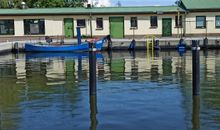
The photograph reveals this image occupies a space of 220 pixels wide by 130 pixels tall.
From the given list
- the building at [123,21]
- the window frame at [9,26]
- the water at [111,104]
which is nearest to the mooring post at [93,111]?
the water at [111,104]

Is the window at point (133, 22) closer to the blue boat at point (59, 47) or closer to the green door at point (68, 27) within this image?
the green door at point (68, 27)

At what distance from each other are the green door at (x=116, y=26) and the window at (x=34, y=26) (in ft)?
27.7

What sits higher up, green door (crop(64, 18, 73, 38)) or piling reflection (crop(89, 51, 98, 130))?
green door (crop(64, 18, 73, 38))

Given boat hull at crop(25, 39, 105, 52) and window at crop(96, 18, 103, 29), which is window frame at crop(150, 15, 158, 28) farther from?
boat hull at crop(25, 39, 105, 52)

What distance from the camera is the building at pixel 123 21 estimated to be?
194ft

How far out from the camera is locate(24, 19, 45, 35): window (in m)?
60.3

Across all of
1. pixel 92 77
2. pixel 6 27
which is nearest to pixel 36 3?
pixel 6 27

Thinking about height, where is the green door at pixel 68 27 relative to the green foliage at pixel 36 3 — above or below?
below

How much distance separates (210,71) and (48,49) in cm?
2571

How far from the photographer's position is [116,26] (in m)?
59.6

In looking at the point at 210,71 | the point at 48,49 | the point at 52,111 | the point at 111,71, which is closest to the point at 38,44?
the point at 48,49

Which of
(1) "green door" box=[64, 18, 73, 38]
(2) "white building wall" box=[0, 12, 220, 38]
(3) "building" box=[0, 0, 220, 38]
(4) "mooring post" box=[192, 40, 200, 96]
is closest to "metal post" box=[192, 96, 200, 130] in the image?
(4) "mooring post" box=[192, 40, 200, 96]

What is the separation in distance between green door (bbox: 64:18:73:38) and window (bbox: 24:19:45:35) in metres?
2.77

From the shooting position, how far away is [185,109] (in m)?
15.8
